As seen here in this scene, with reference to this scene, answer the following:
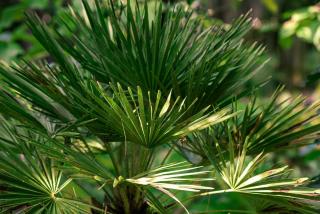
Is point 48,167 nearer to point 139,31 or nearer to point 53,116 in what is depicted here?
point 53,116

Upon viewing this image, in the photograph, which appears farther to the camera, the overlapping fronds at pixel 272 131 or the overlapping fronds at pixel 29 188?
the overlapping fronds at pixel 272 131

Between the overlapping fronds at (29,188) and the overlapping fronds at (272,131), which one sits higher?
the overlapping fronds at (272,131)

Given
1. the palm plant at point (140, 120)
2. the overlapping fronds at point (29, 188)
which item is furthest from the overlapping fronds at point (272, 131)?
the overlapping fronds at point (29, 188)

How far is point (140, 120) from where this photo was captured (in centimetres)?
108

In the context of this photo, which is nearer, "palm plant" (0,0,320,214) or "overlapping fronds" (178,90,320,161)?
"palm plant" (0,0,320,214)

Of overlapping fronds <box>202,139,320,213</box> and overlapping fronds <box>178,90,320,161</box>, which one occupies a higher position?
overlapping fronds <box>178,90,320,161</box>

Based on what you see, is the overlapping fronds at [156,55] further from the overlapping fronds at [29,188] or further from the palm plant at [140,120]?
the overlapping fronds at [29,188]

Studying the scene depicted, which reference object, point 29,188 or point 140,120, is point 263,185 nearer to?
point 140,120

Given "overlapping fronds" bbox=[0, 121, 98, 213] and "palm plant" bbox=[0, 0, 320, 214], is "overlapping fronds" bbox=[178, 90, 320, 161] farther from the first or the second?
"overlapping fronds" bbox=[0, 121, 98, 213]

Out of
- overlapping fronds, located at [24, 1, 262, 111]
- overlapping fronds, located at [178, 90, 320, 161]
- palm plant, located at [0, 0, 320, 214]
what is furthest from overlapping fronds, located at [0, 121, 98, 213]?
overlapping fronds, located at [178, 90, 320, 161]

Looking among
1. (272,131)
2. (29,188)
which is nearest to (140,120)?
(29,188)

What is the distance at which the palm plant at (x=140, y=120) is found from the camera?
1.09 meters

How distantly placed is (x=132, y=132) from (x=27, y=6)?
180 centimetres

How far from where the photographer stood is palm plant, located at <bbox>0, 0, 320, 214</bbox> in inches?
42.9
